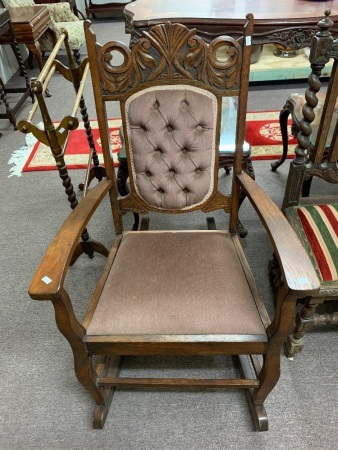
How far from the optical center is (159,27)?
1.01m

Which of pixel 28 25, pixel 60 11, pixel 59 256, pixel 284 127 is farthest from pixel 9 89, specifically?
pixel 59 256

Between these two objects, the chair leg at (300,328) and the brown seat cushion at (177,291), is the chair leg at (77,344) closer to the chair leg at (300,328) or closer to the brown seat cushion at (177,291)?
the brown seat cushion at (177,291)

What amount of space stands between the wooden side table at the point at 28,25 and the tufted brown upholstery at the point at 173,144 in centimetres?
255

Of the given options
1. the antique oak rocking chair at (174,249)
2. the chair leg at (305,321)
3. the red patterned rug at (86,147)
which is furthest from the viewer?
the red patterned rug at (86,147)

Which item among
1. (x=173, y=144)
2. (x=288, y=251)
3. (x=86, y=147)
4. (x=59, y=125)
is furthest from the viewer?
(x=86, y=147)

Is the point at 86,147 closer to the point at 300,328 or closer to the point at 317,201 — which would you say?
the point at 317,201

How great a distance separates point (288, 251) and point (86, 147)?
2.07 meters

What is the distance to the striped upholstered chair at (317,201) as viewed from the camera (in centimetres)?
112

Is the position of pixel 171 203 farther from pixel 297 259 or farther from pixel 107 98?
pixel 297 259

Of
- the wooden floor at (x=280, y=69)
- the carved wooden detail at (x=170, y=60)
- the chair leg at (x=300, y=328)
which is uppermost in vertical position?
the carved wooden detail at (x=170, y=60)

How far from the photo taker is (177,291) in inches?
41.0

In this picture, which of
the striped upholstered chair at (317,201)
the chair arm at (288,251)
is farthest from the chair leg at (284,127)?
the chair arm at (288,251)

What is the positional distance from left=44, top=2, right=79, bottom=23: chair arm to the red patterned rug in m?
2.09

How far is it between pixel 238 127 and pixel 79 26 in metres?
3.45
